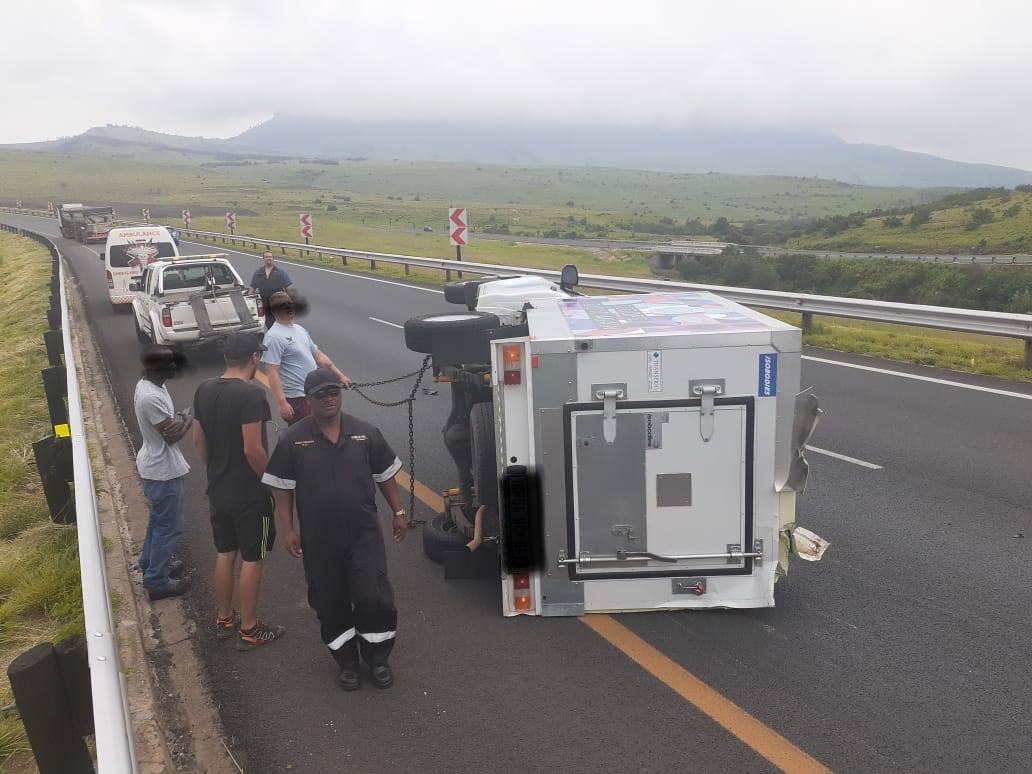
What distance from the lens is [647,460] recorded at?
5.06 metres

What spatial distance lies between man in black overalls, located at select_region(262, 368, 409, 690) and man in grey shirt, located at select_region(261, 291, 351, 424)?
278 centimetres

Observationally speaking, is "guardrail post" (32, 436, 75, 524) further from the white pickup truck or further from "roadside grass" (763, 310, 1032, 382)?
"roadside grass" (763, 310, 1032, 382)

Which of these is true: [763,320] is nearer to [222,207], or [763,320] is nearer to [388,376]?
[388,376]

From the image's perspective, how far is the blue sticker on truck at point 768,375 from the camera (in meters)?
4.95

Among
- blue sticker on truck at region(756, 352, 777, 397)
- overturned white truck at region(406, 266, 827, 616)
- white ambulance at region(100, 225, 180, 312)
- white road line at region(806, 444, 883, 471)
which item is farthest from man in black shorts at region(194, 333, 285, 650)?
white ambulance at region(100, 225, 180, 312)

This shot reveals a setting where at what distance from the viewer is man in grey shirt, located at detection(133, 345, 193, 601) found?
5.62 m

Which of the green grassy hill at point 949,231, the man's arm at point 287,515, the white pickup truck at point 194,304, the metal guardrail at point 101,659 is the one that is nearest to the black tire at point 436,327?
the man's arm at point 287,515

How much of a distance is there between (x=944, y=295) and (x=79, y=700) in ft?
119

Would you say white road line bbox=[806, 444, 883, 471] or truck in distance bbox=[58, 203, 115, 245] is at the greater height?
truck in distance bbox=[58, 203, 115, 245]

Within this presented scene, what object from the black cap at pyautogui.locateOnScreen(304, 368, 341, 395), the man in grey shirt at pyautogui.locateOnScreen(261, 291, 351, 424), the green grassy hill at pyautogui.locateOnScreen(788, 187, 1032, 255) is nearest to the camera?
the black cap at pyautogui.locateOnScreen(304, 368, 341, 395)

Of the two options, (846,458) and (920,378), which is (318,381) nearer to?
(846,458)

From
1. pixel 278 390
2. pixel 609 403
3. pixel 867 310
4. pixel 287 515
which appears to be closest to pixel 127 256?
pixel 278 390

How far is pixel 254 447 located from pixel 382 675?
4.90 ft

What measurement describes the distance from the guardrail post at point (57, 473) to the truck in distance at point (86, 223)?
153 ft
